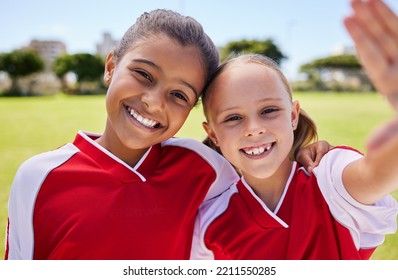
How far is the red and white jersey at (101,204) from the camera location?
2.73 ft

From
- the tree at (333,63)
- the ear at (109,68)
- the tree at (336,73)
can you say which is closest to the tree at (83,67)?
the tree at (336,73)

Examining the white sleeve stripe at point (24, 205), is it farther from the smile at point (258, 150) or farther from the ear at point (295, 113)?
the ear at point (295, 113)

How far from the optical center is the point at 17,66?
255 inches

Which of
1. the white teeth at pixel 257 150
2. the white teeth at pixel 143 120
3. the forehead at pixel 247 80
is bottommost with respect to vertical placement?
the white teeth at pixel 257 150

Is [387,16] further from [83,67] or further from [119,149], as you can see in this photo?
[83,67]

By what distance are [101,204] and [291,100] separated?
49cm

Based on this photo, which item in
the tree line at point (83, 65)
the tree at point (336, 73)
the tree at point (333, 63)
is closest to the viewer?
the tree line at point (83, 65)

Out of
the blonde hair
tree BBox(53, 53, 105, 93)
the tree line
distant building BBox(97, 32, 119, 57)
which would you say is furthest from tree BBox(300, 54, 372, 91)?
the blonde hair

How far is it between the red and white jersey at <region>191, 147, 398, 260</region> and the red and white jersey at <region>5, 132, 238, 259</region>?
0.06 metres

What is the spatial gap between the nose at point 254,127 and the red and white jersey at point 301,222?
142mm

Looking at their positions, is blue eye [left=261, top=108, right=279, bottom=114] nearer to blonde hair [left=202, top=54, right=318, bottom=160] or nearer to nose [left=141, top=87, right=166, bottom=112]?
blonde hair [left=202, top=54, right=318, bottom=160]

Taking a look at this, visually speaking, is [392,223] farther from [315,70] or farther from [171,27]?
[315,70]
